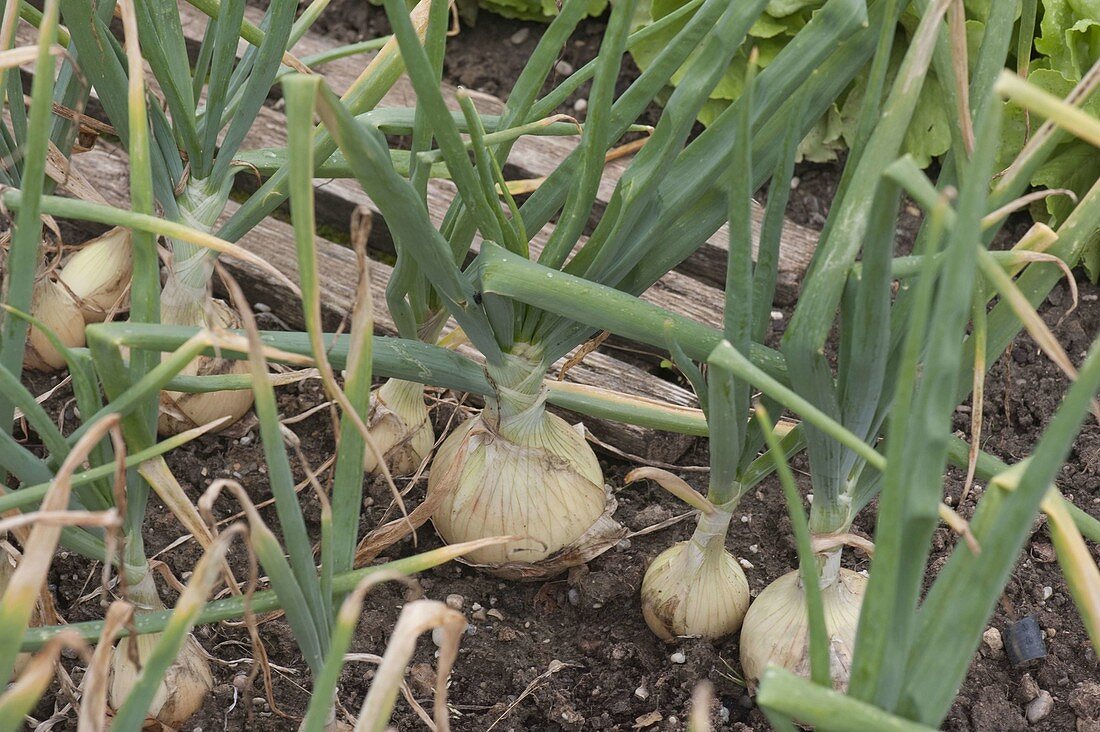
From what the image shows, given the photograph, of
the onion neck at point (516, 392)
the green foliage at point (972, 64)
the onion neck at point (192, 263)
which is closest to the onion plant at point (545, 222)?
the onion neck at point (516, 392)

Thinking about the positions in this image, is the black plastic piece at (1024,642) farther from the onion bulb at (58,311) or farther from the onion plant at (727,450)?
the onion bulb at (58,311)

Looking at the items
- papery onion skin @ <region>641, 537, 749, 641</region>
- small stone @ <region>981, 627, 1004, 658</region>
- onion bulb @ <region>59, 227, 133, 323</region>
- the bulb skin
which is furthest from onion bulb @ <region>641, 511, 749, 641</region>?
onion bulb @ <region>59, 227, 133, 323</region>

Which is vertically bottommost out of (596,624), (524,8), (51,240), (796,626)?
(596,624)

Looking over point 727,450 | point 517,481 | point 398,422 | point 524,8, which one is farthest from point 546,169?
point 727,450

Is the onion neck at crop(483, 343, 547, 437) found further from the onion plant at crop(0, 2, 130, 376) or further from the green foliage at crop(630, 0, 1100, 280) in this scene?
the green foliage at crop(630, 0, 1100, 280)

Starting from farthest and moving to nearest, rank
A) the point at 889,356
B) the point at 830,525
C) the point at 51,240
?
the point at 51,240 < the point at 830,525 < the point at 889,356

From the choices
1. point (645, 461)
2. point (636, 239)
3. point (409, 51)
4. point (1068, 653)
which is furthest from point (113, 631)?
point (1068, 653)

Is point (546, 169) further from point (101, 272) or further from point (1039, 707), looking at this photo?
point (1039, 707)
